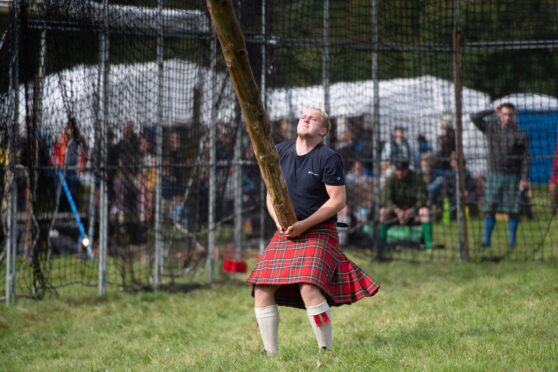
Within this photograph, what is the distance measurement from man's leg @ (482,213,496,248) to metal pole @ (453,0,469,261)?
517mm

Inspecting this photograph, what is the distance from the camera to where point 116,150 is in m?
8.42

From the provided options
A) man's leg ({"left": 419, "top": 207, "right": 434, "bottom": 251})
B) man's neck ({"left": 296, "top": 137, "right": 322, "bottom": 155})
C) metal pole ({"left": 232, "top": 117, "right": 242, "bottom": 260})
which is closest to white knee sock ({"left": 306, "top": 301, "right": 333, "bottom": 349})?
man's neck ({"left": 296, "top": 137, "right": 322, "bottom": 155})

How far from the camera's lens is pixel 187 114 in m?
8.84

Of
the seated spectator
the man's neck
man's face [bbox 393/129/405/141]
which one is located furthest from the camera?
the seated spectator

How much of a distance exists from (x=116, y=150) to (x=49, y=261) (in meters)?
1.28

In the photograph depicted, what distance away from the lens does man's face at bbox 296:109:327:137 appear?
5.25 metres

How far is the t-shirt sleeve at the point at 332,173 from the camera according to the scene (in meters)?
5.17

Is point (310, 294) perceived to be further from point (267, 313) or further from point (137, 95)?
point (137, 95)

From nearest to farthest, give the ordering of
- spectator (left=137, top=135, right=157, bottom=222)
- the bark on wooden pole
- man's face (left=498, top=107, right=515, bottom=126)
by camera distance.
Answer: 1. the bark on wooden pole
2. spectator (left=137, top=135, right=157, bottom=222)
3. man's face (left=498, top=107, right=515, bottom=126)

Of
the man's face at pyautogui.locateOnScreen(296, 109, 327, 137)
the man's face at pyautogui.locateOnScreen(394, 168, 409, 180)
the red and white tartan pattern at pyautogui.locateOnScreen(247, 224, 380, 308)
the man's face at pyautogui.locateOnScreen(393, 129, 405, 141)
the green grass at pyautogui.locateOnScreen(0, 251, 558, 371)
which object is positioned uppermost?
the man's face at pyautogui.locateOnScreen(393, 129, 405, 141)

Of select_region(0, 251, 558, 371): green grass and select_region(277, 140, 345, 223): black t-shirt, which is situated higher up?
select_region(277, 140, 345, 223): black t-shirt

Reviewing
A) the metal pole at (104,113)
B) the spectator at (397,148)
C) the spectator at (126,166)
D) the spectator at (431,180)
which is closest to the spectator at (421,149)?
the spectator at (431,180)

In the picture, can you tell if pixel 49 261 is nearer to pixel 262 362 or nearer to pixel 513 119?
pixel 262 362

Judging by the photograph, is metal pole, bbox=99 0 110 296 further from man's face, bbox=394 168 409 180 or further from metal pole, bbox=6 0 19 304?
man's face, bbox=394 168 409 180
